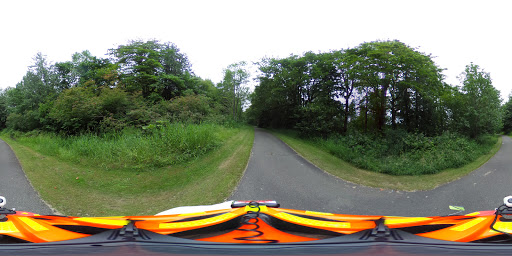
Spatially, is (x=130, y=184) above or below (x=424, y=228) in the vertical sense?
below

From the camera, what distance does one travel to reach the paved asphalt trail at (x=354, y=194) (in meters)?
3.63

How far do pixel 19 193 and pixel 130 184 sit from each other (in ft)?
6.30

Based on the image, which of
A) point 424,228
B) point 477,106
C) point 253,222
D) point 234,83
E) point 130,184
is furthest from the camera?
point 234,83

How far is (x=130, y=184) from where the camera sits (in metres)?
4.85

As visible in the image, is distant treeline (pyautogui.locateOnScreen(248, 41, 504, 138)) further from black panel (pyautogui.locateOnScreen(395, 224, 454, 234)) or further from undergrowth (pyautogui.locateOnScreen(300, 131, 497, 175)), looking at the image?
black panel (pyautogui.locateOnScreen(395, 224, 454, 234))

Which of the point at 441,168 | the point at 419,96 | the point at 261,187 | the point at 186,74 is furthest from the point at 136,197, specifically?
the point at 419,96

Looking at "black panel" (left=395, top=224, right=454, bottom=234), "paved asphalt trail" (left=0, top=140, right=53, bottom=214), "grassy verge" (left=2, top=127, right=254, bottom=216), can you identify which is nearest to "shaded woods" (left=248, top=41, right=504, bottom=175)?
"grassy verge" (left=2, top=127, right=254, bottom=216)

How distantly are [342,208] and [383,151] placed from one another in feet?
26.4

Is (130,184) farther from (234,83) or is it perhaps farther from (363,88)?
(234,83)

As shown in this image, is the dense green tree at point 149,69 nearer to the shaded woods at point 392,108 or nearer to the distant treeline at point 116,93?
the distant treeline at point 116,93

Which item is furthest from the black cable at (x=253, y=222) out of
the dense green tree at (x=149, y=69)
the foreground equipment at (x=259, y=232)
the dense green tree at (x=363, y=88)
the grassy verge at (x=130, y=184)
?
the dense green tree at (x=149, y=69)

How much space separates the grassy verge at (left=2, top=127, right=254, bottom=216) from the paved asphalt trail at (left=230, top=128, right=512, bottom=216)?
64cm

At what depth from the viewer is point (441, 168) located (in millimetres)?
7129

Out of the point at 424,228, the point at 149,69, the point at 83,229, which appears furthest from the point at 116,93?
the point at 424,228
